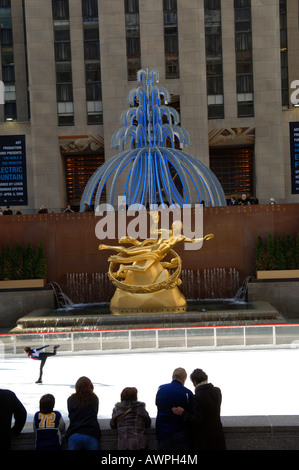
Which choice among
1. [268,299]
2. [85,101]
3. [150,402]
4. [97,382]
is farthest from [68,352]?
[85,101]

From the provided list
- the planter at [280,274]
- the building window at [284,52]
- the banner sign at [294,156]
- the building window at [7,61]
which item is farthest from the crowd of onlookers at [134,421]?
the building window at [7,61]

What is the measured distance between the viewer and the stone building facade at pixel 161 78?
1421 inches

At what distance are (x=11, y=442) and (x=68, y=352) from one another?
7250 millimetres

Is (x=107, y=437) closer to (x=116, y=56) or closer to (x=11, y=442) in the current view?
(x=11, y=442)

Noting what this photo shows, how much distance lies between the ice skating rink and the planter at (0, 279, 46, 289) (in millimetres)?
7159

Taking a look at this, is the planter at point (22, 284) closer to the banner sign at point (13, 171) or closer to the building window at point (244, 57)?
the banner sign at point (13, 171)

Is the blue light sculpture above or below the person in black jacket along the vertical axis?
above

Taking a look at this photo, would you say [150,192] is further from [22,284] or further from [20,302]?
[20,302]

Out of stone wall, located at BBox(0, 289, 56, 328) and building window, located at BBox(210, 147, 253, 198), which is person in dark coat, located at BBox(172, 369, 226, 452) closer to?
stone wall, located at BBox(0, 289, 56, 328)

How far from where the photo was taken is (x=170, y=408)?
6262mm

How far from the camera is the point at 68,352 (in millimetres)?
13789

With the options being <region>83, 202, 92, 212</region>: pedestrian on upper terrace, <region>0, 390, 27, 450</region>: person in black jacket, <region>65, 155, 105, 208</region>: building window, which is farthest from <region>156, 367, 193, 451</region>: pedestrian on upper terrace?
<region>65, 155, 105, 208</region>: building window

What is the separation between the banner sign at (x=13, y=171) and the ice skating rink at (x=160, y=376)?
23263 millimetres

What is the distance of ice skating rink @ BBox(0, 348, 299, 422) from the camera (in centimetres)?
912
